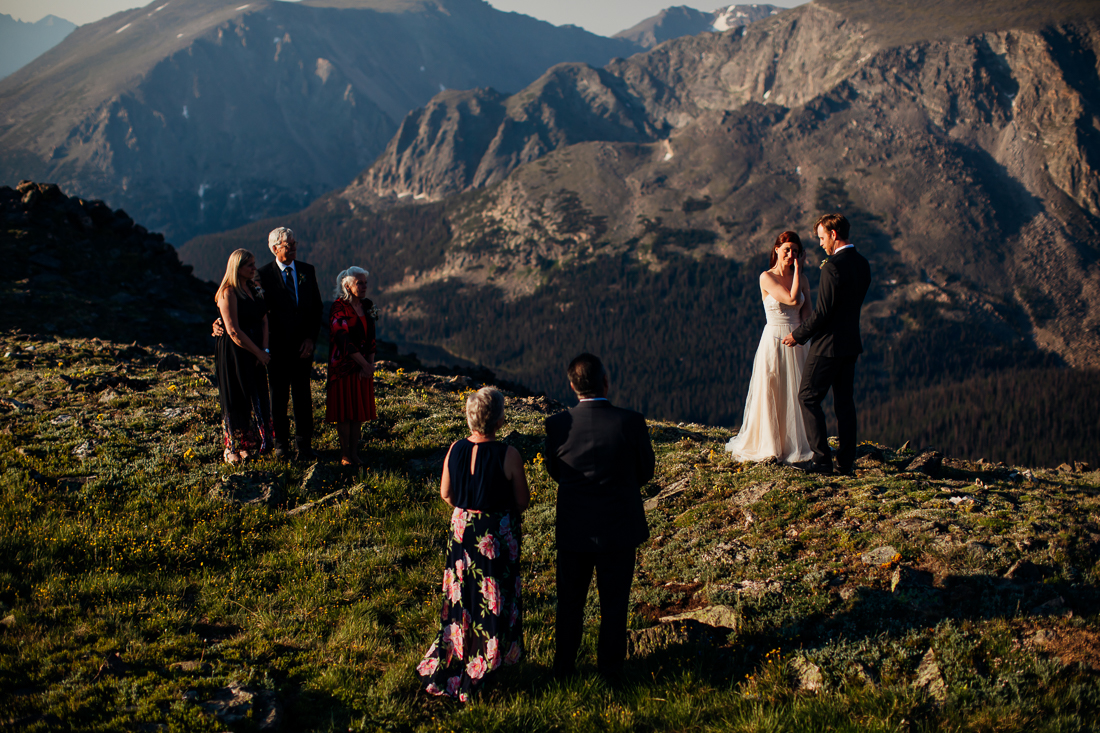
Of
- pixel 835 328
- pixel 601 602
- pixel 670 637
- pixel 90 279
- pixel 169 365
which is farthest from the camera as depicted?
pixel 90 279

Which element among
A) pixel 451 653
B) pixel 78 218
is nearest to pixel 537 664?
pixel 451 653

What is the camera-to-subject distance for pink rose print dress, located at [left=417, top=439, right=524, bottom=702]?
6625 mm

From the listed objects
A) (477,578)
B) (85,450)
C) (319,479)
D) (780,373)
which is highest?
(780,373)

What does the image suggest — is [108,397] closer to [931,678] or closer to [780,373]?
[780,373]

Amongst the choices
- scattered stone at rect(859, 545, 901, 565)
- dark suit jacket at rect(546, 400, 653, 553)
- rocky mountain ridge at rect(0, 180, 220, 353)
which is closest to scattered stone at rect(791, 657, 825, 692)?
scattered stone at rect(859, 545, 901, 565)

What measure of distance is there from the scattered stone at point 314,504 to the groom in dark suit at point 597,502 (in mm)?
5875

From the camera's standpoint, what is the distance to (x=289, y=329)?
1191 cm

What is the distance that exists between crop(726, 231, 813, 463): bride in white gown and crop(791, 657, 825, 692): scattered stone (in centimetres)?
522

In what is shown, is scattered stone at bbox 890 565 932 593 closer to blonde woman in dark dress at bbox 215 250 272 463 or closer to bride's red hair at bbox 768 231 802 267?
bride's red hair at bbox 768 231 802 267

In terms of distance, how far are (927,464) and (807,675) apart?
7.21 metres

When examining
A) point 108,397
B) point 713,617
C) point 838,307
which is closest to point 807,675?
point 713,617

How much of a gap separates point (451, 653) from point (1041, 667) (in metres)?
5.62

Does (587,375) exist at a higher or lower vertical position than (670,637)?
higher

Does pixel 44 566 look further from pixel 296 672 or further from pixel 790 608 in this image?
pixel 790 608
